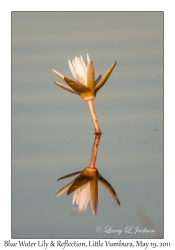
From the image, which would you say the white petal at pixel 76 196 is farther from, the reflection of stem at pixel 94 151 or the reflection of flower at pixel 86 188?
the reflection of stem at pixel 94 151

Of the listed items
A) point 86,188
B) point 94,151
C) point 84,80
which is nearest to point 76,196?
point 86,188

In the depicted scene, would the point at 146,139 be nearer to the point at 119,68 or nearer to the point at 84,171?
the point at 84,171

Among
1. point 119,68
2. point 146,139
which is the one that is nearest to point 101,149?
point 146,139

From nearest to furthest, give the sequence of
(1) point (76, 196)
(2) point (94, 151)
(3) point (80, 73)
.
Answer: (1) point (76, 196), (2) point (94, 151), (3) point (80, 73)

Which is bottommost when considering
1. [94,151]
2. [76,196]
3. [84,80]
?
[76,196]

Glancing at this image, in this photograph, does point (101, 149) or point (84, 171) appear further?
point (101, 149)

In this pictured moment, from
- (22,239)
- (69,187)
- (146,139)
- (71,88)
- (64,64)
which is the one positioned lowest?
(22,239)

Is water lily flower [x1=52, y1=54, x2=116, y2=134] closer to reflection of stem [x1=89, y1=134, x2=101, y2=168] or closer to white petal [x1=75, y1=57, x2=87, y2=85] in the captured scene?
white petal [x1=75, y1=57, x2=87, y2=85]

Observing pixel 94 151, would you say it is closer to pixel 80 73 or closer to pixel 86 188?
pixel 80 73

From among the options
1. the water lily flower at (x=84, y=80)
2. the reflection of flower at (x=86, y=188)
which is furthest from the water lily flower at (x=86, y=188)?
the water lily flower at (x=84, y=80)

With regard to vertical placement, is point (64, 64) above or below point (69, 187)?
above
